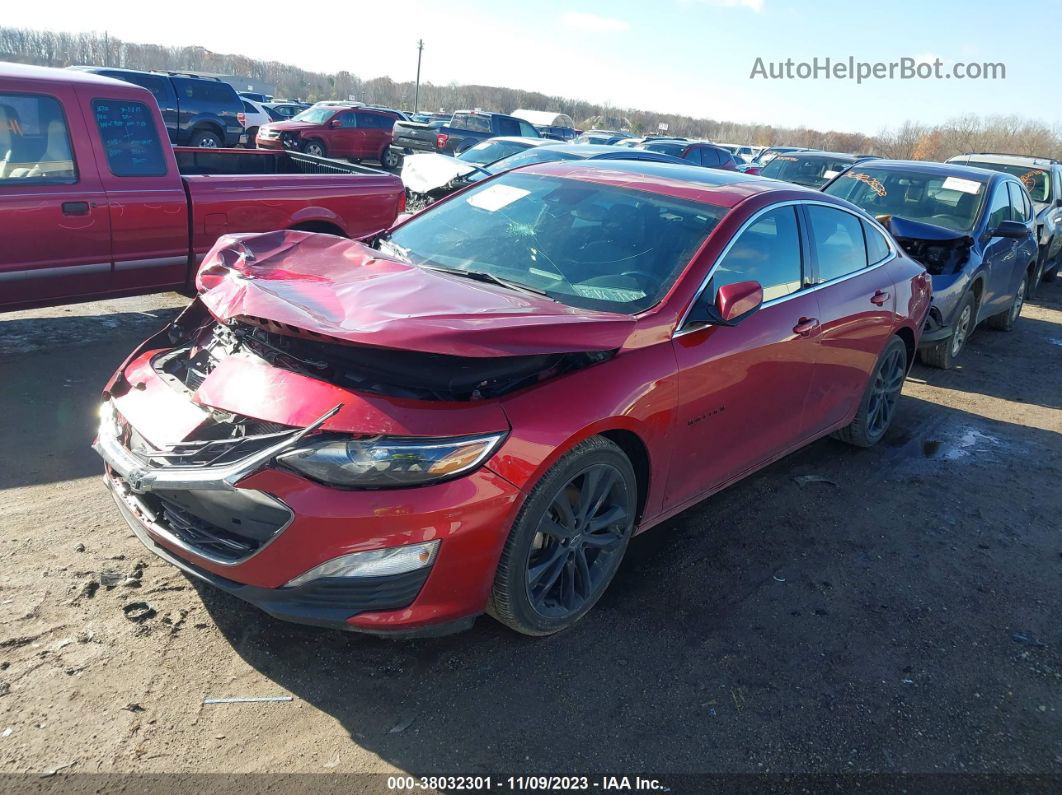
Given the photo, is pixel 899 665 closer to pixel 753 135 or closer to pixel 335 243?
pixel 335 243

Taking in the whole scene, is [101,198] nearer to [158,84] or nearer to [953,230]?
[953,230]

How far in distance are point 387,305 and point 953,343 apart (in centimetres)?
671

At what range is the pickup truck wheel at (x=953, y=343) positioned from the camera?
758 centimetres

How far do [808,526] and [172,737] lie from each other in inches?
128

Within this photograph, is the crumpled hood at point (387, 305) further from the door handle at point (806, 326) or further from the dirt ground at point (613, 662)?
the door handle at point (806, 326)

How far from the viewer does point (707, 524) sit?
4.21 meters

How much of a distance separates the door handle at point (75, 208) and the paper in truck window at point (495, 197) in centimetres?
298

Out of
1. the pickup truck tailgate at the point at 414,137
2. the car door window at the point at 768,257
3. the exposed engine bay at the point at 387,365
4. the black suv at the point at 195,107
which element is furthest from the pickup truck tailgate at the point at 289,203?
the pickup truck tailgate at the point at 414,137

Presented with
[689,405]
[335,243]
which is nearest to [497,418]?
[689,405]

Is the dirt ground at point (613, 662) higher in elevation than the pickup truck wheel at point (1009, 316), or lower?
lower

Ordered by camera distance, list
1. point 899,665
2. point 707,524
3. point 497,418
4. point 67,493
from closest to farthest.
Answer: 1. point 497,418
2. point 899,665
3. point 67,493
4. point 707,524

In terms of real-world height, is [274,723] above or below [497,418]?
below

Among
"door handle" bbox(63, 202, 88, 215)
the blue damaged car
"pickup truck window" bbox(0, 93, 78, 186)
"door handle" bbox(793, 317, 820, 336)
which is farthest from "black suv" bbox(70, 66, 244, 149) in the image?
"door handle" bbox(793, 317, 820, 336)

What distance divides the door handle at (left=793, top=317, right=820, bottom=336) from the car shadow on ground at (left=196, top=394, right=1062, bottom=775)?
1.04m
